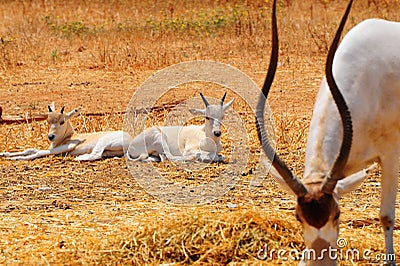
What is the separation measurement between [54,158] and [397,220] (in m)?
4.54

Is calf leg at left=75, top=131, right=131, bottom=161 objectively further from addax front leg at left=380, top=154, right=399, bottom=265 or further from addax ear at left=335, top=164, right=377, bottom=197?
addax ear at left=335, top=164, right=377, bottom=197

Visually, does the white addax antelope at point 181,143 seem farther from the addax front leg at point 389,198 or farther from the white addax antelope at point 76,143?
the addax front leg at point 389,198

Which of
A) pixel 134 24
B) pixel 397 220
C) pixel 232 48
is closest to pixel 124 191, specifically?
pixel 397 220

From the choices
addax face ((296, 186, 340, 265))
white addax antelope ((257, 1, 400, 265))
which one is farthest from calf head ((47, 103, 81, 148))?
addax face ((296, 186, 340, 265))

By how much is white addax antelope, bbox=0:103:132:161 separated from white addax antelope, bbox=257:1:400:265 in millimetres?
4280

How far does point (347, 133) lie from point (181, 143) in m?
5.32

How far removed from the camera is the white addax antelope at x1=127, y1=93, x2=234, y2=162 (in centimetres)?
939

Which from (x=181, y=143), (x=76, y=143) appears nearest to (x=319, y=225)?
(x=181, y=143)

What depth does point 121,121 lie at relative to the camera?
10.8 metres

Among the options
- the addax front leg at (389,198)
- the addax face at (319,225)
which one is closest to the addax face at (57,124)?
the addax front leg at (389,198)

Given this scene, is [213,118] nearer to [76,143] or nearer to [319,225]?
[76,143]

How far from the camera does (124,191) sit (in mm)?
7715

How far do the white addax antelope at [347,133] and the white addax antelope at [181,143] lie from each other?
3.75 meters

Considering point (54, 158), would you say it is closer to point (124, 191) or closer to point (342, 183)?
point (124, 191)
